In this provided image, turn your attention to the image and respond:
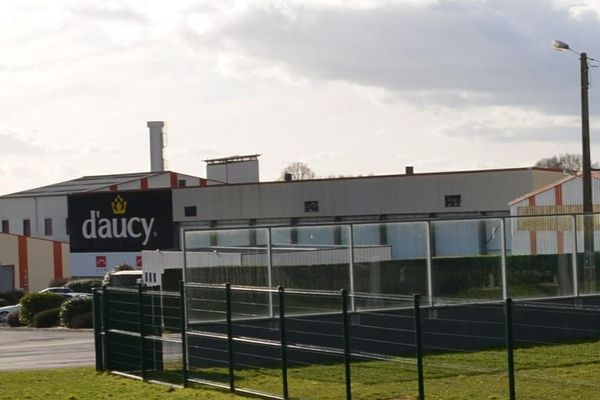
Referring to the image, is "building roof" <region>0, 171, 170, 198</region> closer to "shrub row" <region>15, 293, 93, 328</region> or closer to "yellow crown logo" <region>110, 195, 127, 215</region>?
"yellow crown logo" <region>110, 195, 127, 215</region>

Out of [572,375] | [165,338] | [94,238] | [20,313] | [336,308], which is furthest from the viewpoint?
[94,238]

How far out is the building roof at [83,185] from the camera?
89562 millimetres

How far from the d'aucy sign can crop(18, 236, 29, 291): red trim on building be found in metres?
2.98

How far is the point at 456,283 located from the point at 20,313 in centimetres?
2914

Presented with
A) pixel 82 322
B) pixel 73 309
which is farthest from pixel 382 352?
pixel 73 309

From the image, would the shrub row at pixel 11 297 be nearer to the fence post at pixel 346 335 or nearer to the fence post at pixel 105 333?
the fence post at pixel 105 333

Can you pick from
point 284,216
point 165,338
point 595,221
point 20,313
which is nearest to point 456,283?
point 595,221

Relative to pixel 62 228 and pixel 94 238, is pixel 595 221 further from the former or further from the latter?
pixel 62 228

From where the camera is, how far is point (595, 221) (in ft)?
90.3

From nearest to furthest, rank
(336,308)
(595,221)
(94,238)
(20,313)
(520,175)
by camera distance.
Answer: (336,308), (595,221), (20,313), (520,175), (94,238)

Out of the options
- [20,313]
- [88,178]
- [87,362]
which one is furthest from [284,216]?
[87,362]

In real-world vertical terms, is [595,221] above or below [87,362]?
above

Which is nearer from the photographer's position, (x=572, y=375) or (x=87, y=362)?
(x=572, y=375)

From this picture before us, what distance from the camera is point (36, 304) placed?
49.7 meters
